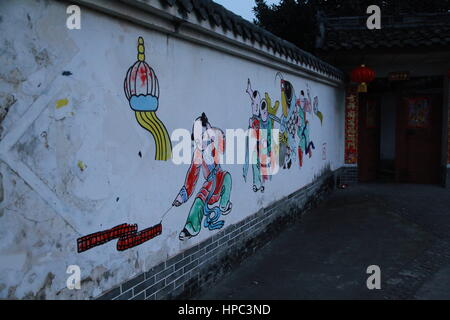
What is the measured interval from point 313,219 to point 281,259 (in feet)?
7.58

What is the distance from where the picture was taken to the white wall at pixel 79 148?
2.18 metres

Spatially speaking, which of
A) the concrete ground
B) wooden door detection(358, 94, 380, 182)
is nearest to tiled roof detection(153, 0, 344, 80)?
the concrete ground

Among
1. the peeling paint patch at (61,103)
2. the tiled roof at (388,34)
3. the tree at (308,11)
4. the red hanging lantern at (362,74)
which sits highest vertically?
the tree at (308,11)

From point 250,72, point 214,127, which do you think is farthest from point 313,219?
point 214,127

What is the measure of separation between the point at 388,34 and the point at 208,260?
7272 mm

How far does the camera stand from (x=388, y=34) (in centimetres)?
915

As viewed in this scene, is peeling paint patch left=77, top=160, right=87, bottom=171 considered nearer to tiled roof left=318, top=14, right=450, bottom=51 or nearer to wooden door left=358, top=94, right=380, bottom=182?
tiled roof left=318, top=14, right=450, bottom=51

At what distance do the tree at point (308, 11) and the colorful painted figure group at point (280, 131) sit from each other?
9.84 meters

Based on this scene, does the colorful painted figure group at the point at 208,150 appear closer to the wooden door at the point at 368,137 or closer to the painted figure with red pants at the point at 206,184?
the painted figure with red pants at the point at 206,184

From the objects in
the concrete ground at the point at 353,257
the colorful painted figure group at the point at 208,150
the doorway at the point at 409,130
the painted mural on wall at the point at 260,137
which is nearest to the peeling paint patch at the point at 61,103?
the colorful painted figure group at the point at 208,150

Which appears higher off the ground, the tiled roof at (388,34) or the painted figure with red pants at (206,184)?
the tiled roof at (388,34)

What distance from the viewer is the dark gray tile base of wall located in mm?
3211

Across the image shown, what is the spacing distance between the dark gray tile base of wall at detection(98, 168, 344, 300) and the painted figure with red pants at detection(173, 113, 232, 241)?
0.68 feet

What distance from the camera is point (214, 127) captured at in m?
4.24
